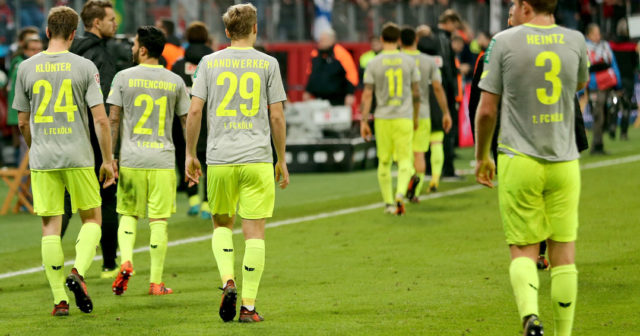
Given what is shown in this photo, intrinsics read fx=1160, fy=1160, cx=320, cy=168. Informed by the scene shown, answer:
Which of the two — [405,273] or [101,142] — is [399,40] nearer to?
[405,273]

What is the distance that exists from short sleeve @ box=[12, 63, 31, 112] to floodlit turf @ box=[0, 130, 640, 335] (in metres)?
1.51

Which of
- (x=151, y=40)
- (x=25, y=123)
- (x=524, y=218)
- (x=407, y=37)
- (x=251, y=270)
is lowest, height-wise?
(x=251, y=270)

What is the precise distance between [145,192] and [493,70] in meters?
3.94

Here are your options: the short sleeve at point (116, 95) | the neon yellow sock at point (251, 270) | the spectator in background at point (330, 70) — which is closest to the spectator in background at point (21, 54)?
the spectator in background at point (330, 70)

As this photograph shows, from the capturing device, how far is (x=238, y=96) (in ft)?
25.1

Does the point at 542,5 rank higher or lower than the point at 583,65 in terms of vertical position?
higher

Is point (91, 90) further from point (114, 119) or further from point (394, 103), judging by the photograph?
point (394, 103)

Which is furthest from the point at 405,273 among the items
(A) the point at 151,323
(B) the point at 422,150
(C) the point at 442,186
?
(C) the point at 442,186

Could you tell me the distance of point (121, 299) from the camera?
9.00 metres

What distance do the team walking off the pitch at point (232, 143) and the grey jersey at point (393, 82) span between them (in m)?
4.89

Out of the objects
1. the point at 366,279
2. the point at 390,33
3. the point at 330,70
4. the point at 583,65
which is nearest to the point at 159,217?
the point at 366,279

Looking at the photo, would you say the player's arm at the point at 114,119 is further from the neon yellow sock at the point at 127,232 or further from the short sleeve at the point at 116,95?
the neon yellow sock at the point at 127,232

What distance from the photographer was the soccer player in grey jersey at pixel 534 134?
618 cm

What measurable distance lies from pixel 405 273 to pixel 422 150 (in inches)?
203
